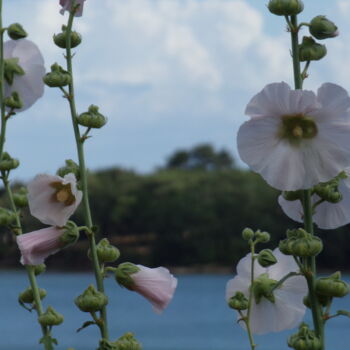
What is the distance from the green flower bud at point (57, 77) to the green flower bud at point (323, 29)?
1.25 ft

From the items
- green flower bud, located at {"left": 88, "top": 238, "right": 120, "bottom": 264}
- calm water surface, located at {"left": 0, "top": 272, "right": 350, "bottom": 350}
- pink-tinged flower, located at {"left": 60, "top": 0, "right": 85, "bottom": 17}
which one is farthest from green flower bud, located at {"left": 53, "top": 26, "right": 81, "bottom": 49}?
calm water surface, located at {"left": 0, "top": 272, "right": 350, "bottom": 350}

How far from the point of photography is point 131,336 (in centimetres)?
138

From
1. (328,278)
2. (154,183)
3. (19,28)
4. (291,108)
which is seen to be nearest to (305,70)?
(291,108)

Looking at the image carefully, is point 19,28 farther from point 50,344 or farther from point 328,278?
point 328,278

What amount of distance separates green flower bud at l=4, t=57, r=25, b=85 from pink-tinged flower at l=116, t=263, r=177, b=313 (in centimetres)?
43

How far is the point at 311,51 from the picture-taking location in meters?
1.38

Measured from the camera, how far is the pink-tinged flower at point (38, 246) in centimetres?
143

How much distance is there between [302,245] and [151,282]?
0.28m

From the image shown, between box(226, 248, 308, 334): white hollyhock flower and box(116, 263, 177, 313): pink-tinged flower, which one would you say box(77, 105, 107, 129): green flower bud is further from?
box(226, 248, 308, 334): white hollyhock flower

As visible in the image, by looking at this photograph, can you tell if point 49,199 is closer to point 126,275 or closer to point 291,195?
point 126,275

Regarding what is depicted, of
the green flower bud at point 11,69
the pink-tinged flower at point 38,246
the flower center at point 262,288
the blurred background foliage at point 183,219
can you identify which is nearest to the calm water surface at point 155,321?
the blurred background foliage at point 183,219

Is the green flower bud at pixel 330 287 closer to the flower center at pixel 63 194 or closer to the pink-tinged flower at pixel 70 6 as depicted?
the flower center at pixel 63 194

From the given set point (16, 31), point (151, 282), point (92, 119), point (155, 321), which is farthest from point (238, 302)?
point (155, 321)

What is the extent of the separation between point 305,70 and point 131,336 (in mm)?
470
